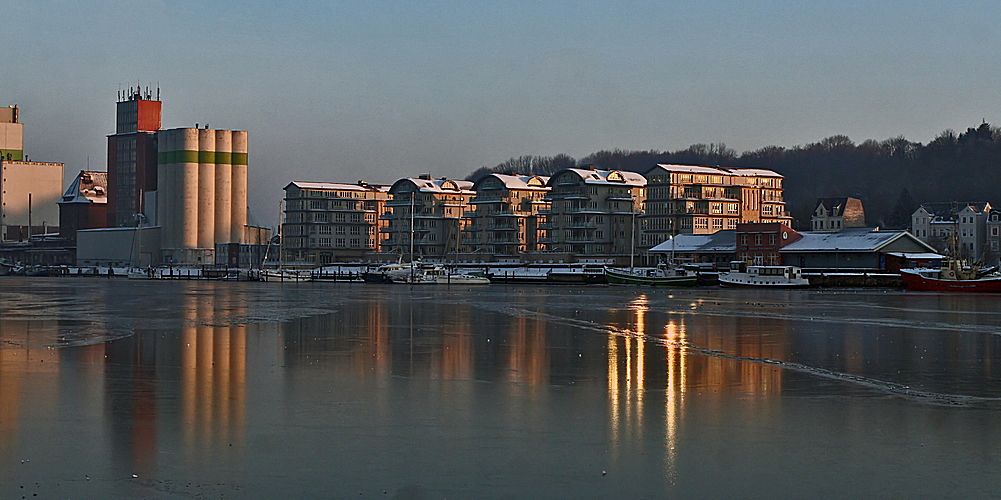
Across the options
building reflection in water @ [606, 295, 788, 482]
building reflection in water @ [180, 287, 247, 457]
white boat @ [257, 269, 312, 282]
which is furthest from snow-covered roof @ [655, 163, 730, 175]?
building reflection in water @ [180, 287, 247, 457]

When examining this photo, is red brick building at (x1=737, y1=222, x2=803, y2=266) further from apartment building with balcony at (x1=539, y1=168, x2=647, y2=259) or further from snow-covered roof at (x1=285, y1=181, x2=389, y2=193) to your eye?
snow-covered roof at (x1=285, y1=181, x2=389, y2=193)

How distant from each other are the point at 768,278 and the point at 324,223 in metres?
87.1

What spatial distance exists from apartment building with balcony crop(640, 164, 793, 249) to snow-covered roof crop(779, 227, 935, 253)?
2413cm

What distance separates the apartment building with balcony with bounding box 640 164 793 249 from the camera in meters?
129

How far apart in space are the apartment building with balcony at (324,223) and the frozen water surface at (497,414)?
126 m

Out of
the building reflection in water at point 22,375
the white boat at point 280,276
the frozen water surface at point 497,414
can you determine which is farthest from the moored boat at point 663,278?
the building reflection in water at point 22,375

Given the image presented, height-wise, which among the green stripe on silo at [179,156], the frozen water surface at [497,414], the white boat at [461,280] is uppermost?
the green stripe on silo at [179,156]

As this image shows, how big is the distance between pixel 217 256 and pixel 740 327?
141m

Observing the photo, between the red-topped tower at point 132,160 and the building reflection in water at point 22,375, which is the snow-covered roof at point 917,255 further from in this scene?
the red-topped tower at point 132,160

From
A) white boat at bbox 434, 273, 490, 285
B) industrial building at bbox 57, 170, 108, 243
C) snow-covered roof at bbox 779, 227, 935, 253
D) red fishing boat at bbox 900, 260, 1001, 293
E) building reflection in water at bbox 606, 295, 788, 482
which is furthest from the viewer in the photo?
industrial building at bbox 57, 170, 108, 243

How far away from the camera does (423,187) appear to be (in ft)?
502

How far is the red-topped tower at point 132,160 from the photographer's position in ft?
598

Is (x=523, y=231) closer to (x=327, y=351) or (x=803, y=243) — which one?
(x=803, y=243)

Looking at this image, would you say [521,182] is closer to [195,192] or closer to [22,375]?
[195,192]
